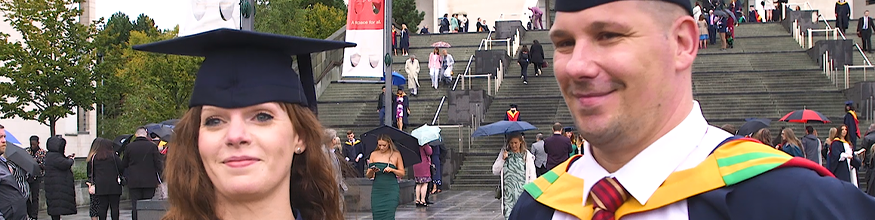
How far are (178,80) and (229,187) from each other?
35.1 m

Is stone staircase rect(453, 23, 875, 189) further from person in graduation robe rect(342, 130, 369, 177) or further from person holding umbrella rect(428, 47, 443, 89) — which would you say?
person in graduation robe rect(342, 130, 369, 177)

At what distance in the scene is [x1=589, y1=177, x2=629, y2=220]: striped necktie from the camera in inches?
91.0

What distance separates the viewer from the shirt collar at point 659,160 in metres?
2.28

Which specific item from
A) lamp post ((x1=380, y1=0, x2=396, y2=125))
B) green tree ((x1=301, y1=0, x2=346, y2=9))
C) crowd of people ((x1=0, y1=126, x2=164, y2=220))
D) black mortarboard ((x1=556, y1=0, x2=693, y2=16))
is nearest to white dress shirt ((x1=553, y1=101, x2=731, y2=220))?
black mortarboard ((x1=556, y1=0, x2=693, y2=16))

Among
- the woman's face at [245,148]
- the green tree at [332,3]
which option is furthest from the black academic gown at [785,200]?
the green tree at [332,3]

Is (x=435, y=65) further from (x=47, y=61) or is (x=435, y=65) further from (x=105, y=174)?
(x=105, y=174)

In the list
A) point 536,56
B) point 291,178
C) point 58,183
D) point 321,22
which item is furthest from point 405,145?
point 321,22

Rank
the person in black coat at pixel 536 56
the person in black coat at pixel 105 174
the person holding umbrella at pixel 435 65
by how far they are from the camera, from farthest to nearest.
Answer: the person in black coat at pixel 536 56 < the person holding umbrella at pixel 435 65 < the person in black coat at pixel 105 174

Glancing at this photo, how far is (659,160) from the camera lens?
2.29m

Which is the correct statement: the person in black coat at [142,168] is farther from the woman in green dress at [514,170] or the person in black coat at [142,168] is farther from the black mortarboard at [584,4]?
the black mortarboard at [584,4]

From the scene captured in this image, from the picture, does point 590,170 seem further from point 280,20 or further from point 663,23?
point 280,20

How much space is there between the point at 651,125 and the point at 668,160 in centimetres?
9

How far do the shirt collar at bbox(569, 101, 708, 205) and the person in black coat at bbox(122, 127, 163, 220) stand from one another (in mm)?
12435

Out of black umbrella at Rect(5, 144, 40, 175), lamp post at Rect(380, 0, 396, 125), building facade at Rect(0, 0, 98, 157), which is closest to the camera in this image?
black umbrella at Rect(5, 144, 40, 175)
